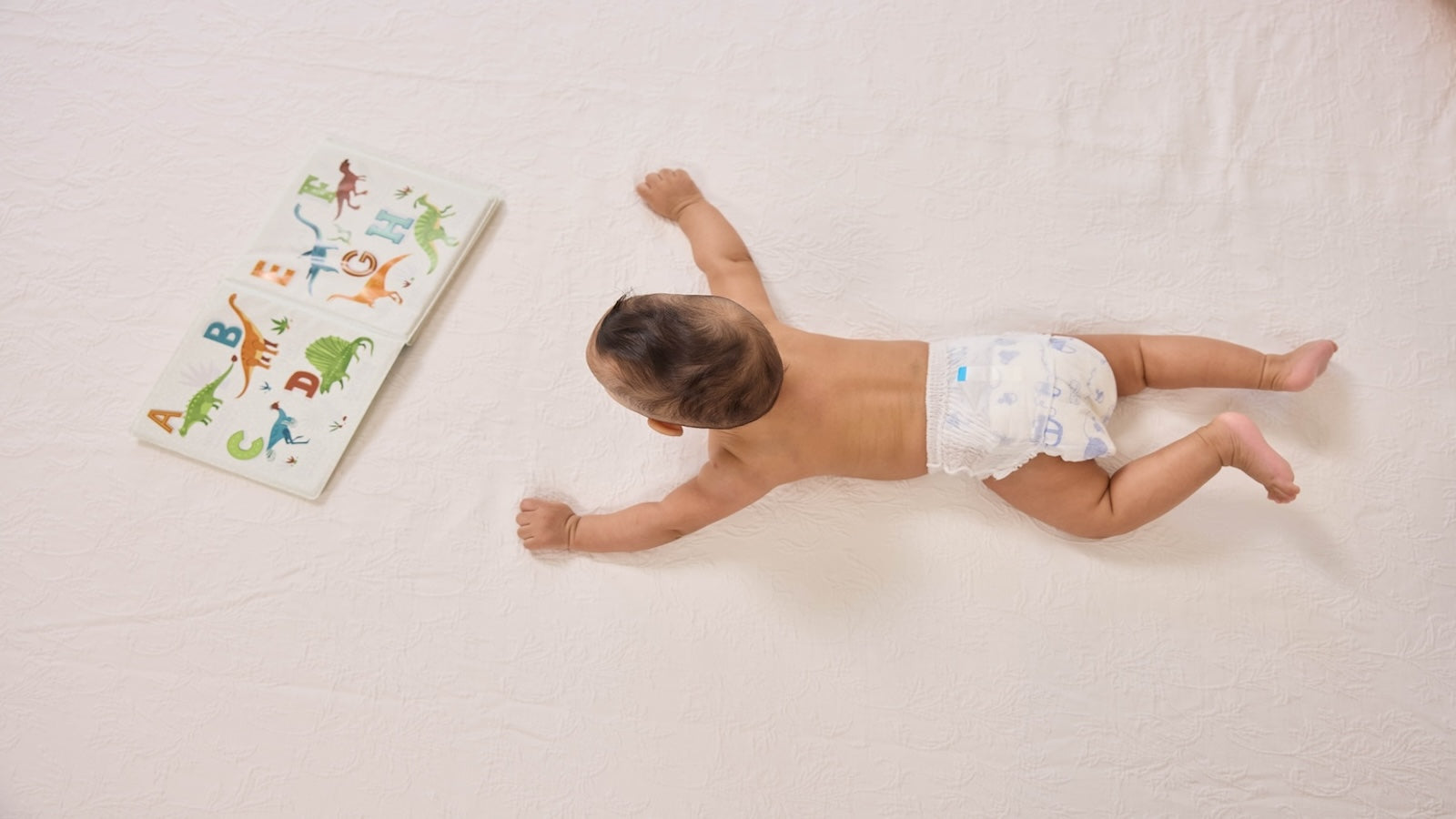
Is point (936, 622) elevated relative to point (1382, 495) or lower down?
lower down

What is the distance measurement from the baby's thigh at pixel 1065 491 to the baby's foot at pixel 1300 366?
242 millimetres

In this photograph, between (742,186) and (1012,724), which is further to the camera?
(742,186)

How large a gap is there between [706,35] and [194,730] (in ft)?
3.79

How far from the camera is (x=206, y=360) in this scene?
1299mm

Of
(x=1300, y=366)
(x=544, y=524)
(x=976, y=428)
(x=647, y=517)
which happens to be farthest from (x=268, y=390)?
(x=1300, y=366)

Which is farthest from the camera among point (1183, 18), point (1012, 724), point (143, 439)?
point (1183, 18)

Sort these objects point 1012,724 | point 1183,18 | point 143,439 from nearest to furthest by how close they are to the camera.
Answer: point 1012,724 < point 143,439 < point 1183,18

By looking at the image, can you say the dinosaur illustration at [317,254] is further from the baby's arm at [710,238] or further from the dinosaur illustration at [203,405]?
the baby's arm at [710,238]

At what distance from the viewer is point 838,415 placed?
1110 mm

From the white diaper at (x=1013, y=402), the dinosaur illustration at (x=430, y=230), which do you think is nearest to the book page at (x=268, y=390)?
the dinosaur illustration at (x=430, y=230)

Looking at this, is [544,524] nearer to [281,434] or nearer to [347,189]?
[281,434]

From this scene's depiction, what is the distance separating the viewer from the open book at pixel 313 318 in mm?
1272

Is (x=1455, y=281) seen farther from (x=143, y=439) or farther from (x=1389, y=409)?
(x=143, y=439)

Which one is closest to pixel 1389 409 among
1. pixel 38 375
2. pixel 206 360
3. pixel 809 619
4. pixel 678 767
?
pixel 809 619
